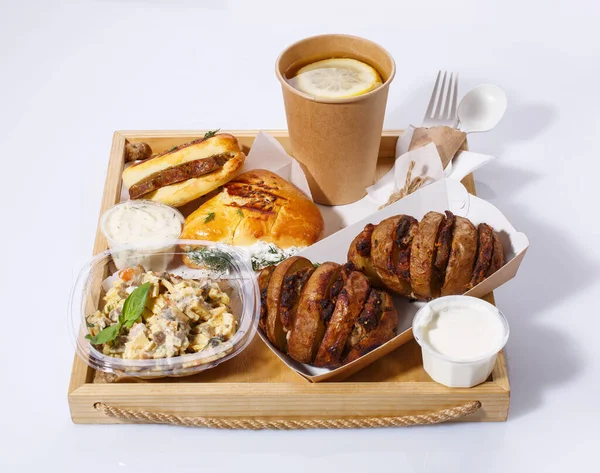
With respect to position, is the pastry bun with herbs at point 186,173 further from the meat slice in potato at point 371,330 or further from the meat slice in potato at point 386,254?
the meat slice in potato at point 371,330

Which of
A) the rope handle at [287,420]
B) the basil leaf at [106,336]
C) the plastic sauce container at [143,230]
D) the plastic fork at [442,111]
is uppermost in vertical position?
the plastic fork at [442,111]

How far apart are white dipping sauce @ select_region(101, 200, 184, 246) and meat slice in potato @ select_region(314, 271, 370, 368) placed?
1.05 metres

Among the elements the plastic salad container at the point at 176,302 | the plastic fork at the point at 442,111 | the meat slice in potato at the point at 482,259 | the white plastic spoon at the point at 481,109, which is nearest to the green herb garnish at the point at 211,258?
the plastic salad container at the point at 176,302

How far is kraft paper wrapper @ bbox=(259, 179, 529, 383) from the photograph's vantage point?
3662 millimetres

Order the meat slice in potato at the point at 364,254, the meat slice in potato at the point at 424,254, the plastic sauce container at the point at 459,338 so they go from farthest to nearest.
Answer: the meat slice in potato at the point at 364,254 → the meat slice in potato at the point at 424,254 → the plastic sauce container at the point at 459,338

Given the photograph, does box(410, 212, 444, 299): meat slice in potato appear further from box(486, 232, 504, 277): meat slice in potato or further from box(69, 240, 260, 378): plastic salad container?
box(69, 240, 260, 378): plastic salad container

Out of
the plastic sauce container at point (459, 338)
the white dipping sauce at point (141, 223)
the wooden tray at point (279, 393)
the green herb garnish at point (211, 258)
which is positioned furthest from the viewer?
the white dipping sauce at point (141, 223)

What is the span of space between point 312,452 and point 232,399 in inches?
15.9

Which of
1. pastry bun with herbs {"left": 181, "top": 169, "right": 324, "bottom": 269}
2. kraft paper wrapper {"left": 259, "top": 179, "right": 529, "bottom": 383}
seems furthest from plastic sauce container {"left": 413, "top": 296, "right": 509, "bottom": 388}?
pastry bun with herbs {"left": 181, "top": 169, "right": 324, "bottom": 269}

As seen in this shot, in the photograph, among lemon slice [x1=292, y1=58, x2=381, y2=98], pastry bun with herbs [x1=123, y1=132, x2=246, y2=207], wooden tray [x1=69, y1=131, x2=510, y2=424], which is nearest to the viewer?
wooden tray [x1=69, y1=131, x2=510, y2=424]

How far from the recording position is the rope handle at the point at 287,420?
3611mm

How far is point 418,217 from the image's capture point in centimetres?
433

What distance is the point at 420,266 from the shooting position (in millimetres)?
3730

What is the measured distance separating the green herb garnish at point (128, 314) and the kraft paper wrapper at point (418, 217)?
516 millimetres
